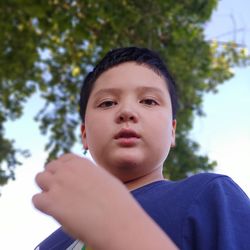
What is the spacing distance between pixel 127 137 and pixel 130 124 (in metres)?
0.03

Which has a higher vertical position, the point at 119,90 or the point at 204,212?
the point at 119,90

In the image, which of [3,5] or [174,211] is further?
[3,5]

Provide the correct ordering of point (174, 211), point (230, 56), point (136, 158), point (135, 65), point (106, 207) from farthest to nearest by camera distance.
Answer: point (230, 56) < point (135, 65) < point (136, 158) < point (174, 211) < point (106, 207)

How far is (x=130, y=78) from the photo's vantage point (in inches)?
52.1

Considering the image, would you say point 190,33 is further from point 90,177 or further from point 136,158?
point 90,177

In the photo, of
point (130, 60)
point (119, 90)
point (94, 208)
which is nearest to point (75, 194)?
point (94, 208)

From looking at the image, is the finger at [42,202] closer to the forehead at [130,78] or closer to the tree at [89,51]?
the forehead at [130,78]

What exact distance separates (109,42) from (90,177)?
18.8 ft

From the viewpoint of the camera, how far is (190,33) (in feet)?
20.4

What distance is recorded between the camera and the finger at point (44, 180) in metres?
0.82

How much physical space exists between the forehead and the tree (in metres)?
4.18

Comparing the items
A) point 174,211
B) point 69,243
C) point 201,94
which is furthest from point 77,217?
point 201,94

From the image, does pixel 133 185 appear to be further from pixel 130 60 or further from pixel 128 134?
pixel 130 60

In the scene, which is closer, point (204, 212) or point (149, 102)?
point (204, 212)
